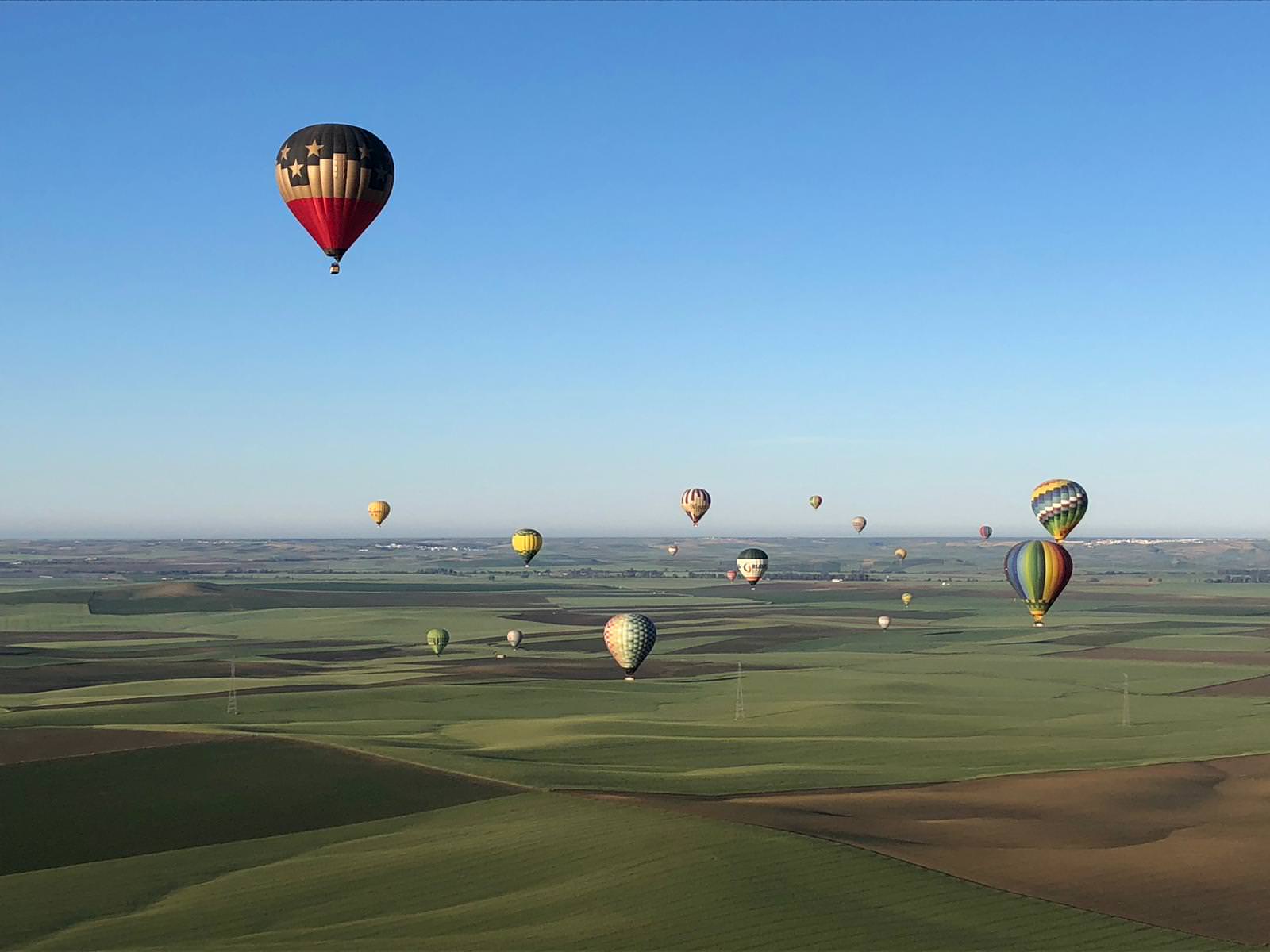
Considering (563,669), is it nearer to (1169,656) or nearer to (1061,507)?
(1061,507)

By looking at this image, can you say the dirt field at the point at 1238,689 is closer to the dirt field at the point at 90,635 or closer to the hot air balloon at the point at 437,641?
the hot air balloon at the point at 437,641

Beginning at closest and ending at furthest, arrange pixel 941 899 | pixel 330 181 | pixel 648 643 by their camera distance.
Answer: pixel 941 899
pixel 330 181
pixel 648 643

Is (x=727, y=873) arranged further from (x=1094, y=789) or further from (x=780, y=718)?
(x=780, y=718)

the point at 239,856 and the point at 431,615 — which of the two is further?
the point at 431,615

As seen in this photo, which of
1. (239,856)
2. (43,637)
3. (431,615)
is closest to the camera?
(239,856)

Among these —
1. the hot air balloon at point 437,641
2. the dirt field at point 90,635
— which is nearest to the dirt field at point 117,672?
the hot air balloon at point 437,641

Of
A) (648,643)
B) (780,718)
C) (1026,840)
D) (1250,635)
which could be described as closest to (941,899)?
(1026,840)
